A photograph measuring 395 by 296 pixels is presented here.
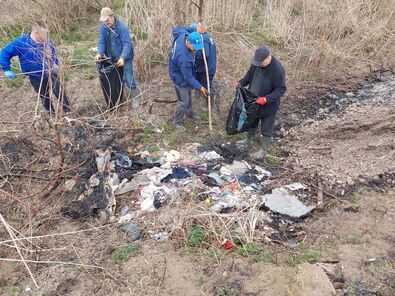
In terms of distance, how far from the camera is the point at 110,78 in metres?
5.65

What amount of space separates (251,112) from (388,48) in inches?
176

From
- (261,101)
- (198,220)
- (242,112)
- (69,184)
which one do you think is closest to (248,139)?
(242,112)

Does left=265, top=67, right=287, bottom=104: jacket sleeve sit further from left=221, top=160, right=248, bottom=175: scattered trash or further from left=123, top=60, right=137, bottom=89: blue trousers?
left=123, top=60, right=137, bottom=89: blue trousers

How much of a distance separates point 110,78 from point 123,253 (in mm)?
2868

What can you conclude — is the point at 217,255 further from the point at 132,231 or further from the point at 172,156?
the point at 172,156

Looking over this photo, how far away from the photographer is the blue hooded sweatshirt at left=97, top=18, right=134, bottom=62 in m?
5.42

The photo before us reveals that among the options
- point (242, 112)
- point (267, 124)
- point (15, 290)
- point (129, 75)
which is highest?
point (129, 75)

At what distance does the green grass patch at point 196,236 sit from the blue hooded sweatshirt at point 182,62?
A: 208 cm

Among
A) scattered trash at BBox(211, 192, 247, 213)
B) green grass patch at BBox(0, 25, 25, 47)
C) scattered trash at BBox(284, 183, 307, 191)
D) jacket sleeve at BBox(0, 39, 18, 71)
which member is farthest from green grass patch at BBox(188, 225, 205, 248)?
green grass patch at BBox(0, 25, 25, 47)

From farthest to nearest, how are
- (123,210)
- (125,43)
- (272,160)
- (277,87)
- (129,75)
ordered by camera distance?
1. (129,75)
2. (125,43)
3. (272,160)
4. (277,87)
5. (123,210)

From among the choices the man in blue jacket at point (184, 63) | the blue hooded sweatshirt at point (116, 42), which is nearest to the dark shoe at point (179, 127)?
the man in blue jacket at point (184, 63)

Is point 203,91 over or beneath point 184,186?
over

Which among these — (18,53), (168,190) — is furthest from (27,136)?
(168,190)

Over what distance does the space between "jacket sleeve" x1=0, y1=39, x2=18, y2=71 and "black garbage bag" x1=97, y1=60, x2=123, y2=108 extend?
1.14 m
